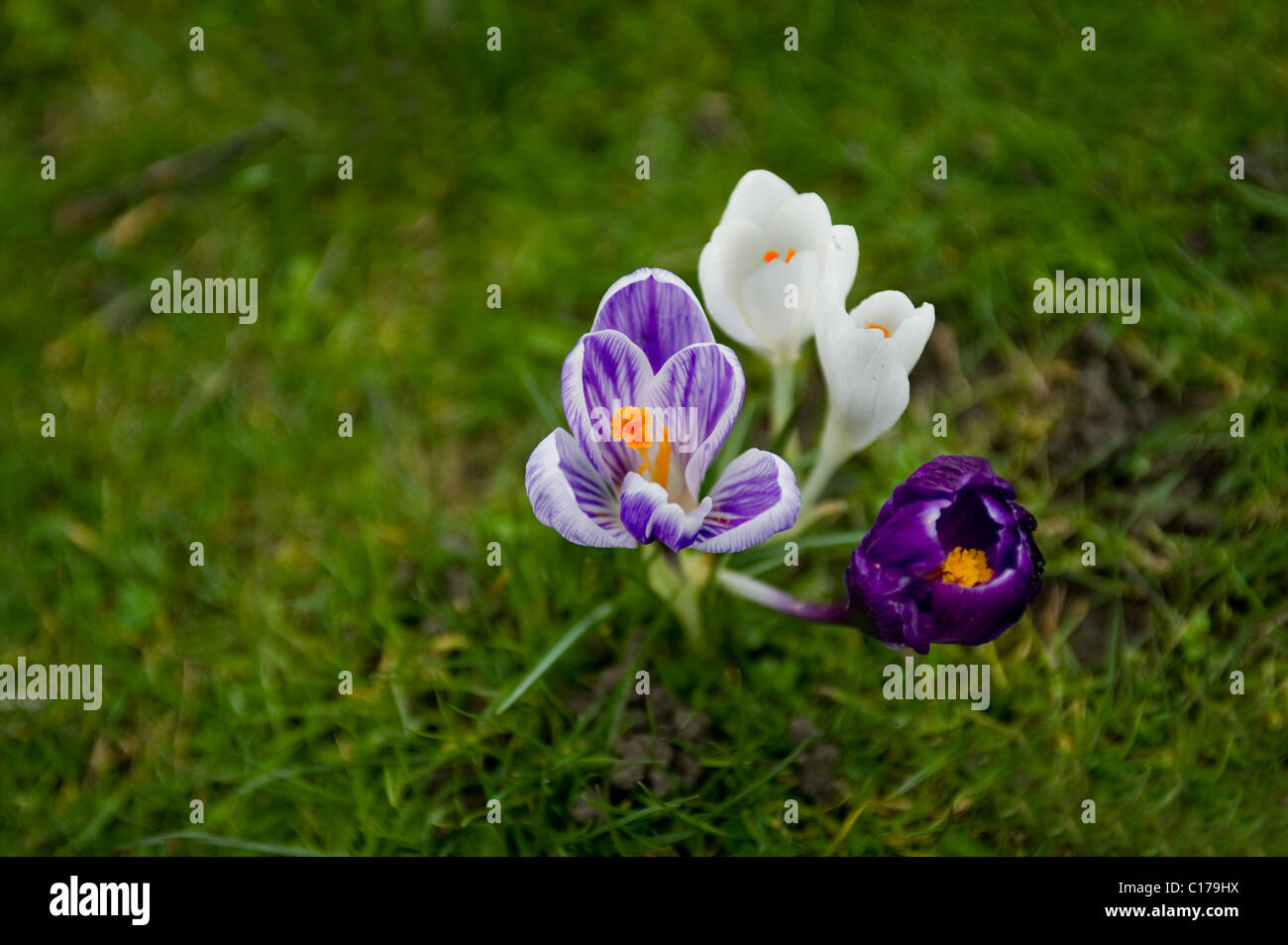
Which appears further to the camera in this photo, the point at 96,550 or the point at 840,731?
the point at 96,550

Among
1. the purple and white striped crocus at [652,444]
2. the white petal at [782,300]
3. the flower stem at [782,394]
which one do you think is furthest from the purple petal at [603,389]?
the flower stem at [782,394]

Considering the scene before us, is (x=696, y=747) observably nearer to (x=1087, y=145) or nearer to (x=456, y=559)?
(x=456, y=559)

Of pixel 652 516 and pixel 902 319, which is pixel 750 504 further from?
pixel 902 319

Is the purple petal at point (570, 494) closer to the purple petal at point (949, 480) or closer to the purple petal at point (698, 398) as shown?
the purple petal at point (698, 398)

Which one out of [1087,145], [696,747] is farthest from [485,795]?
[1087,145]

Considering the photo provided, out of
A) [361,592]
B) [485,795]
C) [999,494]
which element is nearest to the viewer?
[999,494]

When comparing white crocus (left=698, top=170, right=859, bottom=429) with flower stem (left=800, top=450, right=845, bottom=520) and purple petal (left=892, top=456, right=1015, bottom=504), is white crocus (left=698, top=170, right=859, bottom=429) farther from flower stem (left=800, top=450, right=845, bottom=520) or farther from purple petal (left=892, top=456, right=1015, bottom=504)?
purple petal (left=892, top=456, right=1015, bottom=504)
